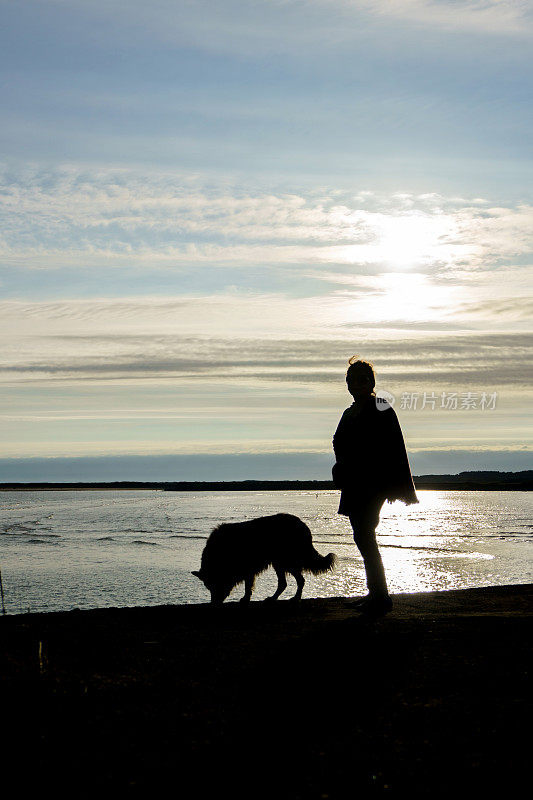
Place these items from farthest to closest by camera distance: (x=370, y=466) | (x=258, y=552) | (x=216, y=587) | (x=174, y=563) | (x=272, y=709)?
(x=174, y=563) < (x=216, y=587) < (x=258, y=552) < (x=370, y=466) < (x=272, y=709)

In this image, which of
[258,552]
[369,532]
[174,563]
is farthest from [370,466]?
[174,563]

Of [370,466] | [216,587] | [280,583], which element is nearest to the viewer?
[370,466]

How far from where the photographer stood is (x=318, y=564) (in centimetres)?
1027

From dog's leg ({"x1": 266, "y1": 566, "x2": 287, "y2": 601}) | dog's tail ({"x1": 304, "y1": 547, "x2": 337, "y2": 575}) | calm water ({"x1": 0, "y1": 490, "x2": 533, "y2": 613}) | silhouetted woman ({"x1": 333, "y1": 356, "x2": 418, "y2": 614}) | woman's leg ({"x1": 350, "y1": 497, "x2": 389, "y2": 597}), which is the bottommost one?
calm water ({"x1": 0, "y1": 490, "x2": 533, "y2": 613})

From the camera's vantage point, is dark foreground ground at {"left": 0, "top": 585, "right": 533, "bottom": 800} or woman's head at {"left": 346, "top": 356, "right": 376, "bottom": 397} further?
woman's head at {"left": 346, "top": 356, "right": 376, "bottom": 397}

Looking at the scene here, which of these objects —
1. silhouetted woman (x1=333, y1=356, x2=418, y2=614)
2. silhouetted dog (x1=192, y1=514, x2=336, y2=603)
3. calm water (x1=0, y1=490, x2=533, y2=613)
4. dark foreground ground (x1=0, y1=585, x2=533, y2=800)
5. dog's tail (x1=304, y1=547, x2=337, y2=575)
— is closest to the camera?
dark foreground ground (x1=0, y1=585, x2=533, y2=800)

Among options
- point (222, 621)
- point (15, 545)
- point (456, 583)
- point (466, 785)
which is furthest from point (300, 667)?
point (15, 545)

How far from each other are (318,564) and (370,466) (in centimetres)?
314

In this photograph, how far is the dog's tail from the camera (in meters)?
10.2

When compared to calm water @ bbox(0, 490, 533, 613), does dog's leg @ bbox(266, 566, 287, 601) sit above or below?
above

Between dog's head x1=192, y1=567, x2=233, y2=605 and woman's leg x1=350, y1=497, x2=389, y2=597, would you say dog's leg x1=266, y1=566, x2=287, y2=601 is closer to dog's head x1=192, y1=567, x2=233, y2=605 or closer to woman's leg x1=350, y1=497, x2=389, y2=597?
dog's head x1=192, y1=567, x2=233, y2=605

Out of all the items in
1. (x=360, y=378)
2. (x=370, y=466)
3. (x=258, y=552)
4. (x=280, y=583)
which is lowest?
(x=280, y=583)

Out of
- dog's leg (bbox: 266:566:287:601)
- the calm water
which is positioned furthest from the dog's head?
the calm water

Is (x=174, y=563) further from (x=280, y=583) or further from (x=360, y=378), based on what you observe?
(x=360, y=378)
